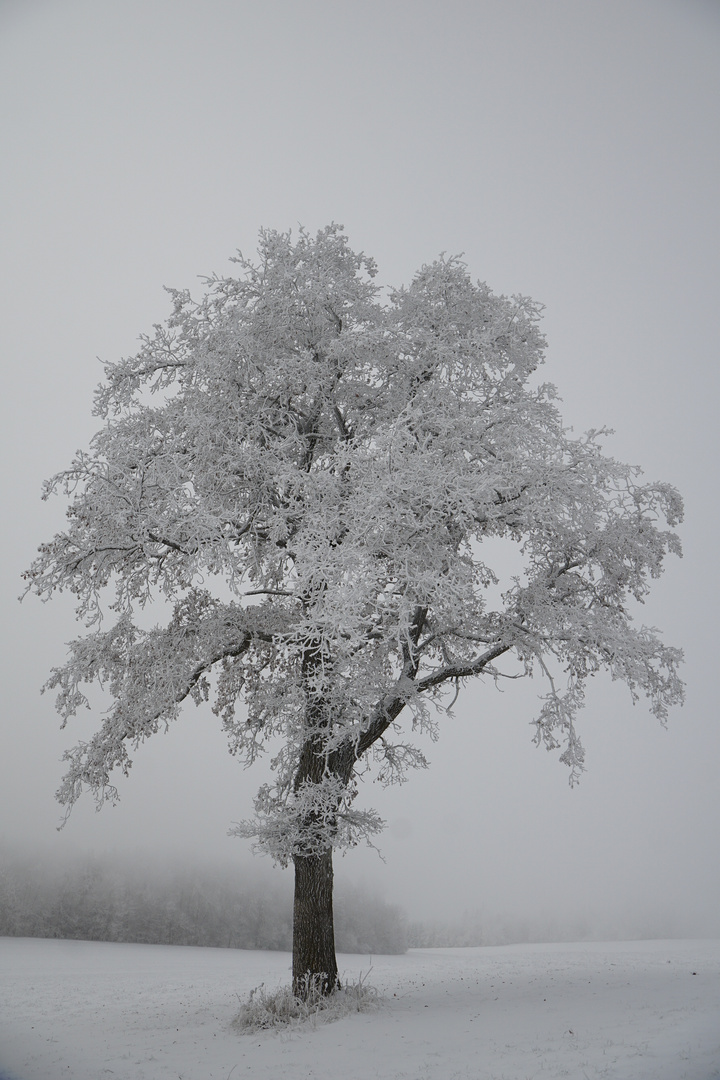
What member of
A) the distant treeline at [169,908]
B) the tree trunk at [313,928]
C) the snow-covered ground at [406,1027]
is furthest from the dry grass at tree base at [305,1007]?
the distant treeline at [169,908]

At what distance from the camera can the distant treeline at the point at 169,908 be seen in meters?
19.4

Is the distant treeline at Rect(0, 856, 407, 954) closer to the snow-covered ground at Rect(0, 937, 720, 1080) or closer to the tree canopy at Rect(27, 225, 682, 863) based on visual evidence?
the snow-covered ground at Rect(0, 937, 720, 1080)

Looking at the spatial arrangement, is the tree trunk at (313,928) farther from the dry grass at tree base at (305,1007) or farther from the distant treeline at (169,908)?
the distant treeline at (169,908)

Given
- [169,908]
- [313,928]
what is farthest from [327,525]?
[169,908]

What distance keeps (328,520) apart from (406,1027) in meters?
6.05

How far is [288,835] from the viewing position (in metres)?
9.65

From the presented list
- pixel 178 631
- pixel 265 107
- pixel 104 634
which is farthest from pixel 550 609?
pixel 265 107

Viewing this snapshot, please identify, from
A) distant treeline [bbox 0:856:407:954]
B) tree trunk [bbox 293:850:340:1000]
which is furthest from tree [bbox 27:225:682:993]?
distant treeline [bbox 0:856:407:954]

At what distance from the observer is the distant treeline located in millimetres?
19422

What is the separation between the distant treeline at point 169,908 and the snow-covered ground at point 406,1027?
14.8 feet

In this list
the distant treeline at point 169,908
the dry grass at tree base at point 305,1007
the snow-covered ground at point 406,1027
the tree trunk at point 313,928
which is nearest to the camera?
the snow-covered ground at point 406,1027

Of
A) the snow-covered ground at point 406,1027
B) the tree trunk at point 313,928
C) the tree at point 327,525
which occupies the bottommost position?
the snow-covered ground at point 406,1027

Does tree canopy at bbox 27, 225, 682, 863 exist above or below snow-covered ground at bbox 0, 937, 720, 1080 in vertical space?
above

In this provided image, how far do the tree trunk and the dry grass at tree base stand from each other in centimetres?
8
